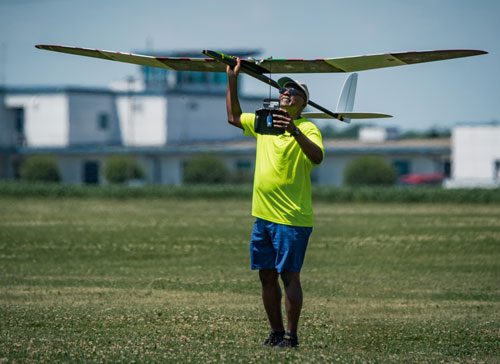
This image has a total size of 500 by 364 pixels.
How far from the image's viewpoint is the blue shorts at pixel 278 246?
812 cm

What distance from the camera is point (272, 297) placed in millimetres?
8383

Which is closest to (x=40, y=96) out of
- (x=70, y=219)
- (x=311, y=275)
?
(x=70, y=219)

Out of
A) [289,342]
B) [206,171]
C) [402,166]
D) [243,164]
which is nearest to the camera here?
[289,342]

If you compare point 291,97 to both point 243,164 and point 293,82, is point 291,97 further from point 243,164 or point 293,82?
point 243,164

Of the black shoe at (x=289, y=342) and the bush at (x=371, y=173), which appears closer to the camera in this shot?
the black shoe at (x=289, y=342)

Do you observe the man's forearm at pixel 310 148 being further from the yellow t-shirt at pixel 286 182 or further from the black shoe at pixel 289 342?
the black shoe at pixel 289 342

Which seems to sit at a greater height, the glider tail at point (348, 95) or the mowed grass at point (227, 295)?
the glider tail at point (348, 95)

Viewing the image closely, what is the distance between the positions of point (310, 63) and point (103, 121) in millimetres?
68193

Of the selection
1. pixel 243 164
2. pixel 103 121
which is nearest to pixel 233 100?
pixel 243 164

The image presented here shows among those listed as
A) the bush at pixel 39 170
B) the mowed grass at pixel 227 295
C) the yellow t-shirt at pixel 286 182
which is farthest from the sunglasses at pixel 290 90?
the bush at pixel 39 170

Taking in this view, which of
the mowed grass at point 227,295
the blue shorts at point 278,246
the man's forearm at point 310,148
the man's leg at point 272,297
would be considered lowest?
the mowed grass at point 227,295

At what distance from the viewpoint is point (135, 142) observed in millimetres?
75688

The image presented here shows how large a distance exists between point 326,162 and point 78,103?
23.1m

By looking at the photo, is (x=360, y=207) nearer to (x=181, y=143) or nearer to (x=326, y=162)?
(x=326, y=162)
